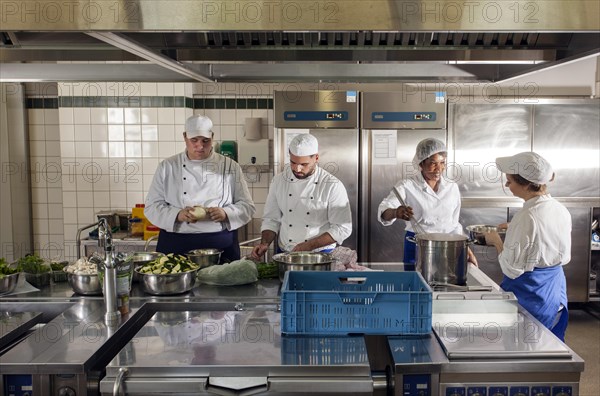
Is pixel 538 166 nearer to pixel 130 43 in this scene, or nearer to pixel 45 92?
pixel 130 43

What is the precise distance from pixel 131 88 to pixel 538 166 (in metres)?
3.89

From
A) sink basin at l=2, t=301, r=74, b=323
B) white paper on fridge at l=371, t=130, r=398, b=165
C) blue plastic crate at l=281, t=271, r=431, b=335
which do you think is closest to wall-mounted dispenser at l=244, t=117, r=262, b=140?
white paper on fridge at l=371, t=130, r=398, b=165

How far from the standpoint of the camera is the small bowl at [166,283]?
2.38 meters

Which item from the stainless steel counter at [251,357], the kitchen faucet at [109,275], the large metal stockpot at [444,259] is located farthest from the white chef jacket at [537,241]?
the kitchen faucet at [109,275]

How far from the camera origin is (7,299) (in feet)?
7.75

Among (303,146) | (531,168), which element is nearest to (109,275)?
(303,146)

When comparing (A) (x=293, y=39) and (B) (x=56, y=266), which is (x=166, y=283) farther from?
(A) (x=293, y=39)

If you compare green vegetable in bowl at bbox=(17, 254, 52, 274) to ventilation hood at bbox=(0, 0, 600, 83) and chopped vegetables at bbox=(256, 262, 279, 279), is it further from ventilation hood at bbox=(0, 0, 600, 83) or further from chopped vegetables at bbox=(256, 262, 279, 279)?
chopped vegetables at bbox=(256, 262, 279, 279)

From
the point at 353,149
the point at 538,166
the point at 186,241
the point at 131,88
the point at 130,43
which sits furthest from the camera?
the point at 131,88

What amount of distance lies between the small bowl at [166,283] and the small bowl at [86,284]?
0.19 m

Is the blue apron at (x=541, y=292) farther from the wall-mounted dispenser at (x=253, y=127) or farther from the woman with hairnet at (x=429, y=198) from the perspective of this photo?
the wall-mounted dispenser at (x=253, y=127)

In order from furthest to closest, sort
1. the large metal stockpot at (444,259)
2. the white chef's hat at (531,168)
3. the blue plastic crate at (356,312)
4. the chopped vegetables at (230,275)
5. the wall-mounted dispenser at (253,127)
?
the wall-mounted dispenser at (253,127), the white chef's hat at (531,168), the chopped vegetables at (230,275), the large metal stockpot at (444,259), the blue plastic crate at (356,312)

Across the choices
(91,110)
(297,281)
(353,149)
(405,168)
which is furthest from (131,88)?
(297,281)

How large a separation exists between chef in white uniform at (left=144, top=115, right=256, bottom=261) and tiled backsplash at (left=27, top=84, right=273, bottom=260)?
1.76 metres
